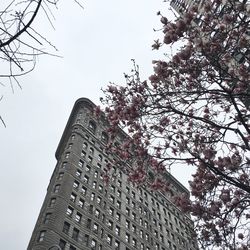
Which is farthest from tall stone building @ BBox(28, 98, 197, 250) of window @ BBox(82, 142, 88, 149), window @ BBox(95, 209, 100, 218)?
window @ BBox(82, 142, 88, 149)

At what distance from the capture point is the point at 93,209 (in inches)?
1686

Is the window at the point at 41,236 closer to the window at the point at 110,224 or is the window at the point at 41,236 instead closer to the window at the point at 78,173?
the window at the point at 110,224

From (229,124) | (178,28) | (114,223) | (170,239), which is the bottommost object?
(229,124)

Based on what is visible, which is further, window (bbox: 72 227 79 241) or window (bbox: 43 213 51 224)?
window (bbox: 43 213 51 224)

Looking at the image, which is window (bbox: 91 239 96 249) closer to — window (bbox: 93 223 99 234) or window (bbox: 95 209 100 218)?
window (bbox: 93 223 99 234)

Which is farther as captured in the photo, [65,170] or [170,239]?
[170,239]

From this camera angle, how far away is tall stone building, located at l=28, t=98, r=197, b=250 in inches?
1441

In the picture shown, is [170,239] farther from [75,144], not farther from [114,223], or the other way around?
[75,144]

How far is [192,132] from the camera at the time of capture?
9.29 metres

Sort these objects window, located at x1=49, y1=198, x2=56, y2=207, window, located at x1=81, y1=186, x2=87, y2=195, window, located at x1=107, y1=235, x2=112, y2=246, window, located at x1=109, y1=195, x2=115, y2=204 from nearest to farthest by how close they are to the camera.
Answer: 1. window, located at x1=49, y1=198, x2=56, y2=207
2. window, located at x1=107, y1=235, x2=112, y2=246
3. window, located at x1=81, y1=186, x2=87, y2=195
4. window, located at x1=109, y1=195, x2=115, y2=204

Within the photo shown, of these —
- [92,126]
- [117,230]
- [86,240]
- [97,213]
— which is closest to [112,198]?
[117,230]

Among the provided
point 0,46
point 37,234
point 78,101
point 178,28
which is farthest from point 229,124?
point 78,101

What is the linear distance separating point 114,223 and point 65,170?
10729 millimetres

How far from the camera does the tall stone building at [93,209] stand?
3659 cm
